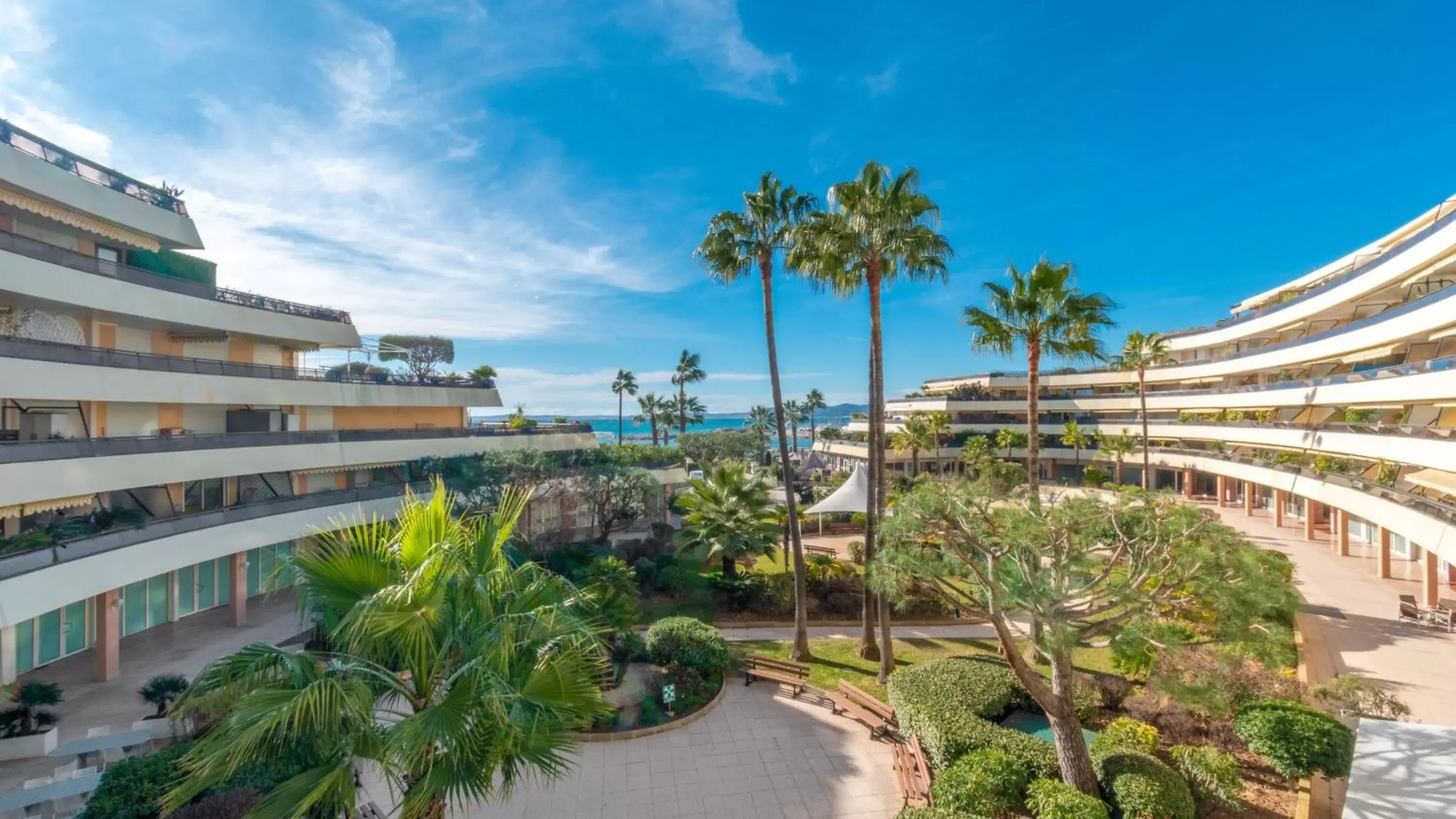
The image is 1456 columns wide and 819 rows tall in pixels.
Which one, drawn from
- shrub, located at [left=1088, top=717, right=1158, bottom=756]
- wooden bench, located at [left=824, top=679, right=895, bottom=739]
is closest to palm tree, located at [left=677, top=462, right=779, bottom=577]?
wooden bench, located at [left=824, top=679, right=895, bottom=739]

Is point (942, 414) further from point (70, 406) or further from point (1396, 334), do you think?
point (70, 406)

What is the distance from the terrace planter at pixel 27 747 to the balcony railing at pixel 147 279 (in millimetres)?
10378

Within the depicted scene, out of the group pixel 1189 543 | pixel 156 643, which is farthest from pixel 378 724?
pixel 156 643

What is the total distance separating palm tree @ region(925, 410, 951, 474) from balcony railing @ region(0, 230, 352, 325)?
41.5m

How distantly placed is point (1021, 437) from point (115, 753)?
181 ft

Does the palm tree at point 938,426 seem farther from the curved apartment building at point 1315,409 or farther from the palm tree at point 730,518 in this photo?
the palm tree at point 730,518

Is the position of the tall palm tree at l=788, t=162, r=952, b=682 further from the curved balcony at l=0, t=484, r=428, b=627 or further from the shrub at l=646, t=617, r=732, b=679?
the curved balcony at l=0, t=484, r=428, b=627

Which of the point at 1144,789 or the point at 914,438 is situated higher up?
the point at 914,438

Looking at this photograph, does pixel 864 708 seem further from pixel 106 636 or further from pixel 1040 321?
pixel 106 636

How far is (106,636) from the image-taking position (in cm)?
1455

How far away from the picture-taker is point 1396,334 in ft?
62.5

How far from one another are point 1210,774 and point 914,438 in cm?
3971

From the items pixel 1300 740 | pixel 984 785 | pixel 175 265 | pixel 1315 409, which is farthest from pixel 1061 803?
pixel 1315 409

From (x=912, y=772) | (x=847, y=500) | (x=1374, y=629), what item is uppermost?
(x=847, y=500)
